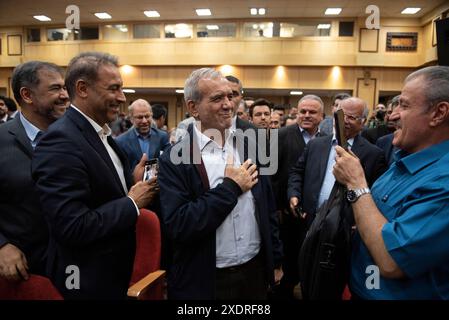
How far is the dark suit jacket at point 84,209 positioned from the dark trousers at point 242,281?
1.40ft

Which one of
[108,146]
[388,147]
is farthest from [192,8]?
[108,146]

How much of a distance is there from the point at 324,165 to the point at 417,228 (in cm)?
157

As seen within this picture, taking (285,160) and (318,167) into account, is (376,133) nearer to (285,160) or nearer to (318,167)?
(285,160)

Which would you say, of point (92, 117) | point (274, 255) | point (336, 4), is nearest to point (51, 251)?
point (92, 117)

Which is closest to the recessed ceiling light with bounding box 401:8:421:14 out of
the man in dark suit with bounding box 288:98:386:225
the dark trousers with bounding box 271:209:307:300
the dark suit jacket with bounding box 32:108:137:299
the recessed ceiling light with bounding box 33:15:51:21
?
the man in dark suit with bounding box 288:98:386:225

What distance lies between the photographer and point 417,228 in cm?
99

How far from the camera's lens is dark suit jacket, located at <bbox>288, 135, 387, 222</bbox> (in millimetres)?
2512

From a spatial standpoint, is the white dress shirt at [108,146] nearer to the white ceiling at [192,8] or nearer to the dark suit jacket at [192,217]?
the dark suit jacket at [192,217]

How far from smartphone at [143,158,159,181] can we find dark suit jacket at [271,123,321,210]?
1.72 meters

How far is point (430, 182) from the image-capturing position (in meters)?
1.04

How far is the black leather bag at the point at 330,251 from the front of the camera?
4.24ft

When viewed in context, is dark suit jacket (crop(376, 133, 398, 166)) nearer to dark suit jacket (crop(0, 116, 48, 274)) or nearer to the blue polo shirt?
the blue polo shirt

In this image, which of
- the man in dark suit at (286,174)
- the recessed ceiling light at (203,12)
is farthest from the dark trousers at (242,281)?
the recessed ceiling light at (203,12)
